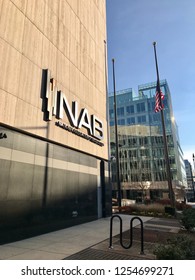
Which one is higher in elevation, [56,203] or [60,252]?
[56,203]

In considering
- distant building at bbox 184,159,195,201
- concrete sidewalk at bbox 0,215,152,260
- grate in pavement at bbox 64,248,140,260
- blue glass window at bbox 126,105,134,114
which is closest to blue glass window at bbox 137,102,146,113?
blue glass window at bbox 126,105,134,114

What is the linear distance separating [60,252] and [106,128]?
14411 millimetres

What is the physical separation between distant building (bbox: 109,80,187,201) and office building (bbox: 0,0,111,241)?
44.4 metres

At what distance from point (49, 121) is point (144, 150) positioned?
5939 centimetres

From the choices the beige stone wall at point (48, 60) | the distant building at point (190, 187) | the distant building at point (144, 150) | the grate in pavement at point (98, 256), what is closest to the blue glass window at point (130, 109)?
the distant building at point (144, 150)

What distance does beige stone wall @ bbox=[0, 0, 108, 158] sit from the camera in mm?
9867

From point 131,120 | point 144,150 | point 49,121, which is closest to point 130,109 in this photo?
point 131,120

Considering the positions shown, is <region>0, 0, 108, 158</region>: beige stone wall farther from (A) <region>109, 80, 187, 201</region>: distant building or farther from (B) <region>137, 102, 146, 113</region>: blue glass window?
(B) <region>137, 102, 146, 113</region>: blue glass window

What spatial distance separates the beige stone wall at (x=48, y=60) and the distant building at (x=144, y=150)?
44.8 m

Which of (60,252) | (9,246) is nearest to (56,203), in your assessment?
(9,246)

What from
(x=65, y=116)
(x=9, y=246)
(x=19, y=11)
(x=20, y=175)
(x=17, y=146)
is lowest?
(x=9, y=246)

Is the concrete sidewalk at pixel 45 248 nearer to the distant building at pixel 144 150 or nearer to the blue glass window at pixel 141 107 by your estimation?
the distant building at pixel 144 150

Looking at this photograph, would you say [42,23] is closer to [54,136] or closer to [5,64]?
[5,64]

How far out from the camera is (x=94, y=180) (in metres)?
17.2
